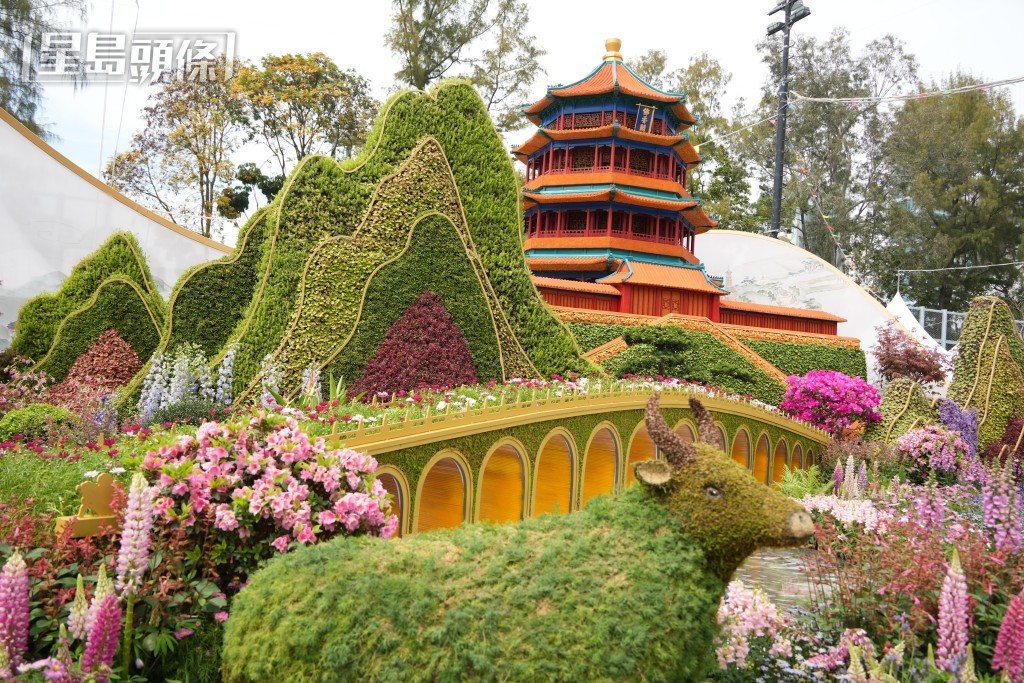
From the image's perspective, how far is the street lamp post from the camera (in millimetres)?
37438

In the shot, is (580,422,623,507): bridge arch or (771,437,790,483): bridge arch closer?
(580,422,623,507): bridge arch

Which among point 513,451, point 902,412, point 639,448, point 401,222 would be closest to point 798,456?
point 902,412

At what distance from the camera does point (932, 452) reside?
57.3ft

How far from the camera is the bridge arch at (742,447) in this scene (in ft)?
55.3

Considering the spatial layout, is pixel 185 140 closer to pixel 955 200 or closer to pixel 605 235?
pixel 605 235

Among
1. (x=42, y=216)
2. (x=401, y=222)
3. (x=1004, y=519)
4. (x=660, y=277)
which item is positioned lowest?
(x=1004, y=519)

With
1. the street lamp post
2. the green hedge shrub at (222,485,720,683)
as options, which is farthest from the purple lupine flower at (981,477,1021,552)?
the street lamp post

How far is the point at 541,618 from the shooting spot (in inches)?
163

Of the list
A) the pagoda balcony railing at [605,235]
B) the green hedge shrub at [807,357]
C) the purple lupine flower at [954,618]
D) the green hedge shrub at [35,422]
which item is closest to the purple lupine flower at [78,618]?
the purple lupine flower at [954,618]

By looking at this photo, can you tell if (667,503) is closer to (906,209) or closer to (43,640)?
(43,640)

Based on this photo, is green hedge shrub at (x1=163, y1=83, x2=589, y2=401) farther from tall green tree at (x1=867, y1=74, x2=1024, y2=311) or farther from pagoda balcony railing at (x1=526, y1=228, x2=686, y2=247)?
tall green tree at (x1=867, y1=74, x2=1024, y2=311)

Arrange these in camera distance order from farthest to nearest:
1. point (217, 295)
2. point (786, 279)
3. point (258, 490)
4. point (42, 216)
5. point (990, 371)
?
point (786, 279), point (990, 371), point (42, 216), point (217, 295), point (258, 490)

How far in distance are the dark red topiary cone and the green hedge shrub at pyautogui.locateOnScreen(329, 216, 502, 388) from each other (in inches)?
4.7

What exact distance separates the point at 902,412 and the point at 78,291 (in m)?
20.2
